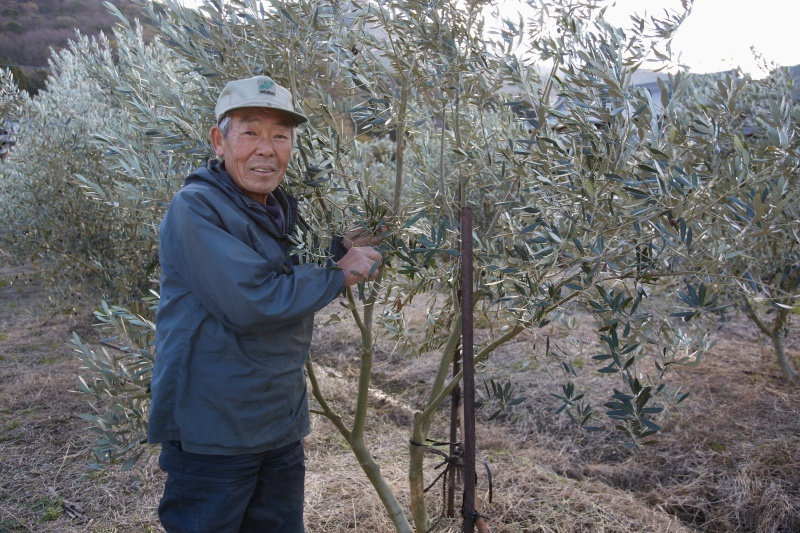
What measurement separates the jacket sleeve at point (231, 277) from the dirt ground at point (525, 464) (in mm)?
1037

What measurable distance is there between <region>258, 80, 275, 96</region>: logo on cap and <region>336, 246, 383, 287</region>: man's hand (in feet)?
2.11

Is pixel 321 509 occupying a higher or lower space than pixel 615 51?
lower

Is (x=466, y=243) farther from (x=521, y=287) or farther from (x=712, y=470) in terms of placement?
(x=712, y=470)

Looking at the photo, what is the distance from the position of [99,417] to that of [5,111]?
4544mm

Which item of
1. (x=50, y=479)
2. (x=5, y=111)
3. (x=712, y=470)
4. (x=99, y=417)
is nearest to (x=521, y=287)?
(x=99, y=417)

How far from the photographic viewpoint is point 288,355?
234 centimetres

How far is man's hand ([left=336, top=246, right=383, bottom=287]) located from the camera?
229 centimetres

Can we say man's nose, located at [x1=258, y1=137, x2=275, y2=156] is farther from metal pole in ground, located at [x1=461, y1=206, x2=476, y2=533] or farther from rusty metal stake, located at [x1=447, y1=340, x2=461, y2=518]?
rusty metal stake, located at [x1=447, y1=340, x2=461, y2=518]

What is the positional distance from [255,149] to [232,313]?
64 centimetres

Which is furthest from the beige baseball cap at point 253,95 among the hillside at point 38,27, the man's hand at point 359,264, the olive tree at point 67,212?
the hillside at point 38,27

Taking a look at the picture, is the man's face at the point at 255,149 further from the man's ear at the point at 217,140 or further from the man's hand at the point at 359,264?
the man's hand at the point at 359,264

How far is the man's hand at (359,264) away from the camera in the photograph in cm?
229

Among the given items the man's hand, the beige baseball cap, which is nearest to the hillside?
the beige baseball cap


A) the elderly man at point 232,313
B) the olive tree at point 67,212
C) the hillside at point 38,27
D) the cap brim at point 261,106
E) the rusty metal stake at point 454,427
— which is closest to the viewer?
the elderly man at point 232,313
